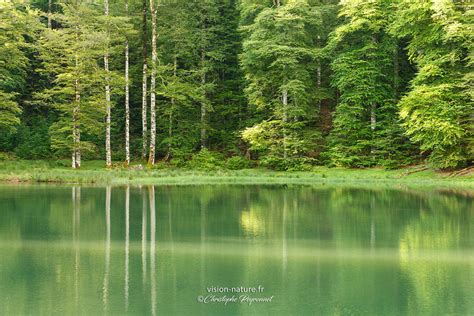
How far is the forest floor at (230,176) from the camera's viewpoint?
96.9 ft

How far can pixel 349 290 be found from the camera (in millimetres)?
8664

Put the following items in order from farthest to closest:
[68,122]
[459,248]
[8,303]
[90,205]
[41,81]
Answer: [41,81] < [68,122] < [90,205] < [459,248] < [8,303]

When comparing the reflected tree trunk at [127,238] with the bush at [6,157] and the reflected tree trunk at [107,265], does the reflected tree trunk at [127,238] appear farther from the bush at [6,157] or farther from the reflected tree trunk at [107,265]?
the bush at [6,157]

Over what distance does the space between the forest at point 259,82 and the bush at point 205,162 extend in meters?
0.15

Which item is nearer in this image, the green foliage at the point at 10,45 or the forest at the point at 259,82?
the forest at the point at 259,82

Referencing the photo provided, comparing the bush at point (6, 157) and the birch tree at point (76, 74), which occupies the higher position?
the birch tree at point (76, 74)

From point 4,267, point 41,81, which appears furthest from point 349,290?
point 41,81

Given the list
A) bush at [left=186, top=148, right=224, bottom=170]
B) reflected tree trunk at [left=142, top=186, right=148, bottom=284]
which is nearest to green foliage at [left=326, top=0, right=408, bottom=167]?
bush at [left=186, top=148, right=224, bottom=170]

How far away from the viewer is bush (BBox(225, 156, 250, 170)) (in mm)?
38344

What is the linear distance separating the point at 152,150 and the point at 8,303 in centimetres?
2984

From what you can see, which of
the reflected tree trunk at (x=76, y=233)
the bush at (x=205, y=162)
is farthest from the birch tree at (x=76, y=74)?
the reflected tree trunk at (x=76, y=233)

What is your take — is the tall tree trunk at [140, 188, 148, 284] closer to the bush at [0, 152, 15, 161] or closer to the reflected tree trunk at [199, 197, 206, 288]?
the reflected tree trunk at [199, 197, 206, 288]

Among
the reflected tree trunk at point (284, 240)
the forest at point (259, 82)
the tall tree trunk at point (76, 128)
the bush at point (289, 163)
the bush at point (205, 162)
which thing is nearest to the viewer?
the reflected tree trunk at point (284, 240)

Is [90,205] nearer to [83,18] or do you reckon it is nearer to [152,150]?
[152,150]
